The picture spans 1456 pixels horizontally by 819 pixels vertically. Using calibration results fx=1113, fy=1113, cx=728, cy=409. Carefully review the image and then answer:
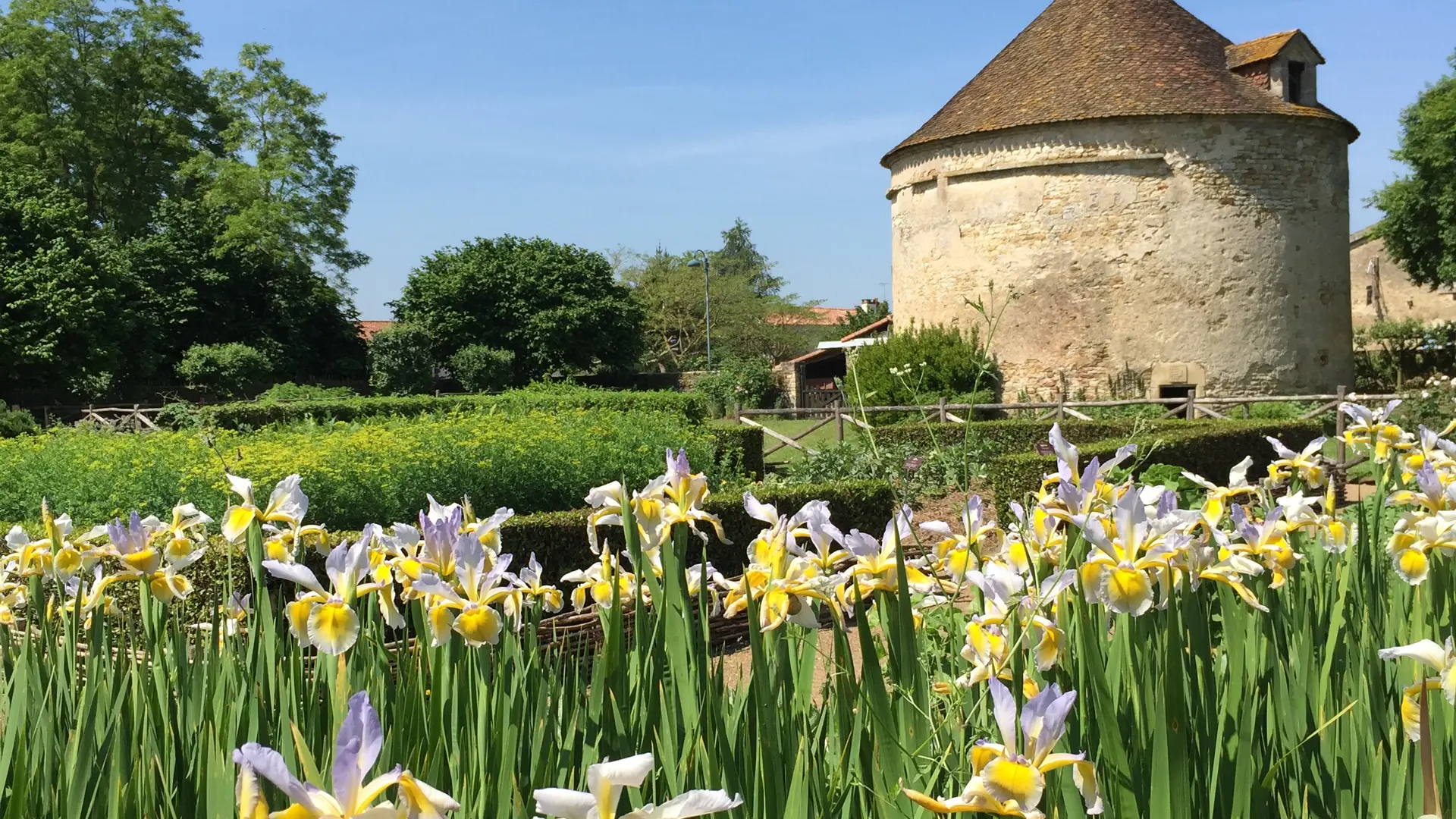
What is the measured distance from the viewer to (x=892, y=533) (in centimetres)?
183

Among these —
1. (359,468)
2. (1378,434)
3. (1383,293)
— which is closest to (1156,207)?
(359,468)

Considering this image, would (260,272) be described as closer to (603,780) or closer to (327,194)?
(327,194)

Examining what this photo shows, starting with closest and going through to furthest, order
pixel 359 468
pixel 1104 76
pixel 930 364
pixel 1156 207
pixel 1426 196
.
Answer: pixel 359 468 < pixel 1156 207 < pixel 1104 76 < pixel 930 364 < pixel 1426 196

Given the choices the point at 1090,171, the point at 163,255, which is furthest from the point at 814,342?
the point at 1090,171

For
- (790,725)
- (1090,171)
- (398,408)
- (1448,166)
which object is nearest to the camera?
(790,725)

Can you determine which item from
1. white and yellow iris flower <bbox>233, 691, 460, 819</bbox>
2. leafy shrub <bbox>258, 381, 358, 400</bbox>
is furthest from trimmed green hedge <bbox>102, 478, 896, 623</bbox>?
leafy shrub <bbox>258, 381, 358, 400</bbox>

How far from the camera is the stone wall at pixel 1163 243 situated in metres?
21.6

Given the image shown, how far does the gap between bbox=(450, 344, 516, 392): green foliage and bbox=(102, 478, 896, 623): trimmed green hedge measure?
92.2 ft

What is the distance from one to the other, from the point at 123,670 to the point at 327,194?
122 feet

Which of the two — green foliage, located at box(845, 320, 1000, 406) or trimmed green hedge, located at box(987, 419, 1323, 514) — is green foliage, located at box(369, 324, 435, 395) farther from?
trimmed green hedge, located at box(987, 419, 1323, 514)

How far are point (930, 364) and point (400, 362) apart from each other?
19621 mm

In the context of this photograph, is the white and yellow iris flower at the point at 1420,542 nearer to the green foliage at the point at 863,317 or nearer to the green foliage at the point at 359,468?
the green foliage at the point at 359,468

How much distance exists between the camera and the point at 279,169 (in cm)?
3478

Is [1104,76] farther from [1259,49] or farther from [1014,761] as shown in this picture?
[1014,761]
